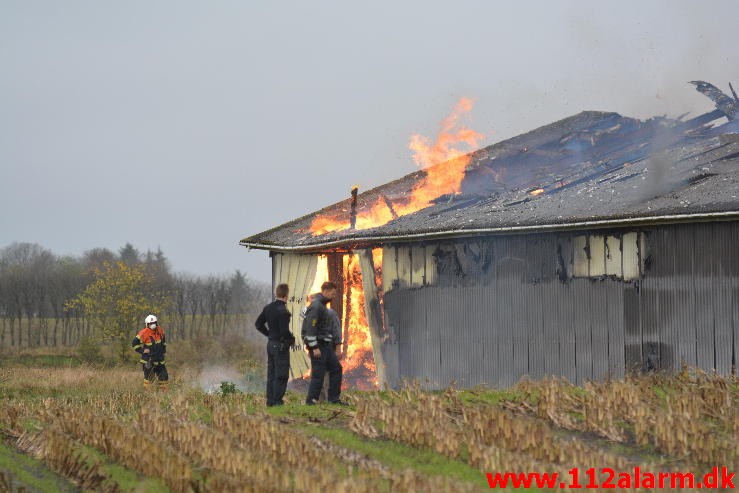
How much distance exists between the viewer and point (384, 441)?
10836mm

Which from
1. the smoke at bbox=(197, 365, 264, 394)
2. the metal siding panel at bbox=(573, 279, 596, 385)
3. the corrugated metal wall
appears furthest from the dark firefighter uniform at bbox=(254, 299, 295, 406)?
the smoke at bbox=(197, 365, 264, 394)

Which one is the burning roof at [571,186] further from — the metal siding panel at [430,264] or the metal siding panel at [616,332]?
the metal siding panel at [616,332]

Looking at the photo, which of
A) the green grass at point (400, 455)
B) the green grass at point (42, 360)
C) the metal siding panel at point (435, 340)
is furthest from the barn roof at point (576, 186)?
the green grass at point (42, 360)

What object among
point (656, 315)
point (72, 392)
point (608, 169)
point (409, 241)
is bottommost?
point (72, 392)

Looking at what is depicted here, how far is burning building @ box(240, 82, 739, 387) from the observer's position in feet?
53.6

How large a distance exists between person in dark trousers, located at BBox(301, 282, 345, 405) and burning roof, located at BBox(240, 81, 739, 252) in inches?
198

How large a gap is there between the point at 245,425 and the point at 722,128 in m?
17.2

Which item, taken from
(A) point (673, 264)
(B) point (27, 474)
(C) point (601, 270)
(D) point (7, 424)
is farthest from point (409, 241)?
(B) point (27, 474)

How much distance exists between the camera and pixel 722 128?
79.5 feet

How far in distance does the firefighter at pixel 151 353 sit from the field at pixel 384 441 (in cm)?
832

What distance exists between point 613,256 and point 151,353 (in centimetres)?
1104

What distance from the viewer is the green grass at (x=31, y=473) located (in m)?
9.95

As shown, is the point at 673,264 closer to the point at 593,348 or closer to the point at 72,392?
the point at 593,348

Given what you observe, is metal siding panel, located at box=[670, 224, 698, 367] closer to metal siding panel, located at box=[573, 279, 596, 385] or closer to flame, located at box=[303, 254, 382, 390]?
metal siding panel, located at box=[573, 279, 596, 385]
